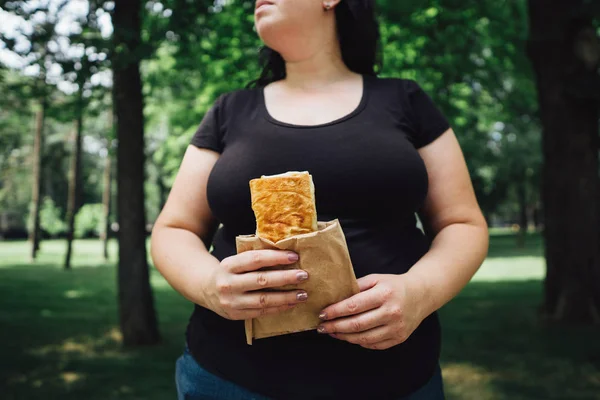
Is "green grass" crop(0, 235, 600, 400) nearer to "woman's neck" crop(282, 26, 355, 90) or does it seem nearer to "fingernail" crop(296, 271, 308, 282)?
"woman's neck" crop(282, 26, 355, 90)

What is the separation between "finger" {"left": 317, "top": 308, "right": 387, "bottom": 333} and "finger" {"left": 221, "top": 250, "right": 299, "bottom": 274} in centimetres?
19

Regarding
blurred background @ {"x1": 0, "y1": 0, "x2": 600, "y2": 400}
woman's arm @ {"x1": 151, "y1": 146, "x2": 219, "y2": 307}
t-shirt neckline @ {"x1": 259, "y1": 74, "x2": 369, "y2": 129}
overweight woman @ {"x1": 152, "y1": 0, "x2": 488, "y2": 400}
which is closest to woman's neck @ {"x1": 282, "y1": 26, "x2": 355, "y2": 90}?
overweight woman @ {"x1": 152, "y1": 0, "x2": 488, "y2": 400}

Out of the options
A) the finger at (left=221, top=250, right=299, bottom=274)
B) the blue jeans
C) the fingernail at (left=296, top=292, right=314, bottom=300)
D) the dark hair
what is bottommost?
the blue jeans

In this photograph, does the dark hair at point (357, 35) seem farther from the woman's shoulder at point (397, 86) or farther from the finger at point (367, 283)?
the finger at point (367, 283)

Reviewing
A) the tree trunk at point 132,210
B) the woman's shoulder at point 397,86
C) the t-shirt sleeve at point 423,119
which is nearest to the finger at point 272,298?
the t-shirt sleeve at point 423,119

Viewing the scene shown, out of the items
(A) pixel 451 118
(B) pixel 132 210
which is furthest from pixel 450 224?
(A) pixel 451 118

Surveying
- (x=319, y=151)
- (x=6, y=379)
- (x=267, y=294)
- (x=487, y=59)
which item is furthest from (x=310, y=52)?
(x=487, y=59)

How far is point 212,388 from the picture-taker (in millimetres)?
1594

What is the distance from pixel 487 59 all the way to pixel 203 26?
7.43 metres

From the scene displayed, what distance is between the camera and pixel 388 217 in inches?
63.5

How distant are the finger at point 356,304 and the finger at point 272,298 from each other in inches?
3.0

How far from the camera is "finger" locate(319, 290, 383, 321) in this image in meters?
1.30

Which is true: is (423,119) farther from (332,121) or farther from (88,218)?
(88,218)

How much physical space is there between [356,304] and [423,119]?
2.31 feet
